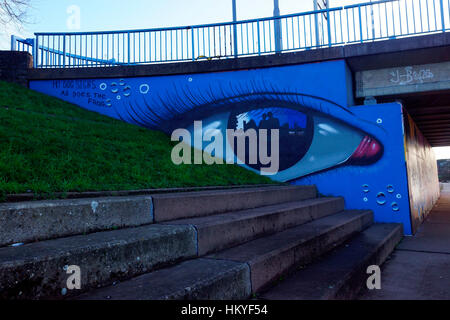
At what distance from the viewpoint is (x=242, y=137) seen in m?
8.40

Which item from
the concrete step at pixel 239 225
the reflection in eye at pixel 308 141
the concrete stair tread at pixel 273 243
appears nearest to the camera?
the concrete stair tread at pixel 273 243

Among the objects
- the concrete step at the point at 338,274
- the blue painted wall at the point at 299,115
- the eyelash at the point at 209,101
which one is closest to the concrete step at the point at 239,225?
the concrete step at the point at 338,274

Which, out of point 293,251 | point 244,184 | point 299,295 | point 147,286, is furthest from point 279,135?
point 147,286

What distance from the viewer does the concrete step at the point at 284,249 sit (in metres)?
2.89

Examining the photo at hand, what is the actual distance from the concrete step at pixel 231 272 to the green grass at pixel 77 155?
5.01 feet

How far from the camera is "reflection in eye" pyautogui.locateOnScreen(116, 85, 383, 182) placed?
7.53 meters

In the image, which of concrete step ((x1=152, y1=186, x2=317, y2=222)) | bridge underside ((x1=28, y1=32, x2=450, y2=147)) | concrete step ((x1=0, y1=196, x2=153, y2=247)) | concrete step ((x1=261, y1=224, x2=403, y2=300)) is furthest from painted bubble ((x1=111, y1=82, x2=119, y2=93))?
concrete step ((x1=261, y1=224, x2=403, y2=300))

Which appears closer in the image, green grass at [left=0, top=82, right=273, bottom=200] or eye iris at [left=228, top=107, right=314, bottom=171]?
green grass at [left=0, top=82, right=273, bottom=200]

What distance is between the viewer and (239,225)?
3.62 meters

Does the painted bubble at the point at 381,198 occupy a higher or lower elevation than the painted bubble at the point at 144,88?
lower

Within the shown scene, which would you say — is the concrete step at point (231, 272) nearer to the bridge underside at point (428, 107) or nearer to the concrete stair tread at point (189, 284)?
the concrete stair tread at point (189, 284)

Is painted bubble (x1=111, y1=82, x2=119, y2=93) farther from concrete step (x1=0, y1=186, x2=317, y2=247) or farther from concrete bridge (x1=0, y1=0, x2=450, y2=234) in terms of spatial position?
concrete step (x1=0, y1=186, x2=317, y2=247)

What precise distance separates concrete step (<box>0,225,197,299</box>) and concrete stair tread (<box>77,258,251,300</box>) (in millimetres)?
99
